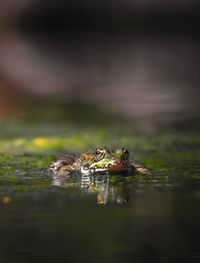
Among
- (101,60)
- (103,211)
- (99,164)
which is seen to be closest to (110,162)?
(99,164)

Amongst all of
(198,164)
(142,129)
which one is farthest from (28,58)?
(198,164)

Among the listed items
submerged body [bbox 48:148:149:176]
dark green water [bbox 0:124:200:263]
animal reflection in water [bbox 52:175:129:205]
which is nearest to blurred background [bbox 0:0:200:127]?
dark green water [bbox 0:124:200:263]

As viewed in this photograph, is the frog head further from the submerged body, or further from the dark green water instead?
the dark green water

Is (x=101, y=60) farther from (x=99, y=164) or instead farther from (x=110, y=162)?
(x=110, y=162)

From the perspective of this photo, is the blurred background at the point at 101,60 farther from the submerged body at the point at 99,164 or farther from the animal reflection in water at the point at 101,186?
the animal reflection in water at the point at 101,186

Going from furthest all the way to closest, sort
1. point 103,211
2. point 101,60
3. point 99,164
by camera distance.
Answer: point 101,60
point 99,164
point 103,211

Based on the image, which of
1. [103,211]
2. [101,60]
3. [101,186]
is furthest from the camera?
[101,60]

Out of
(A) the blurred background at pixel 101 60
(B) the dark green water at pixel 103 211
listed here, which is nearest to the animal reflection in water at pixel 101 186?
(B) the dark green water at pixel 103 211
